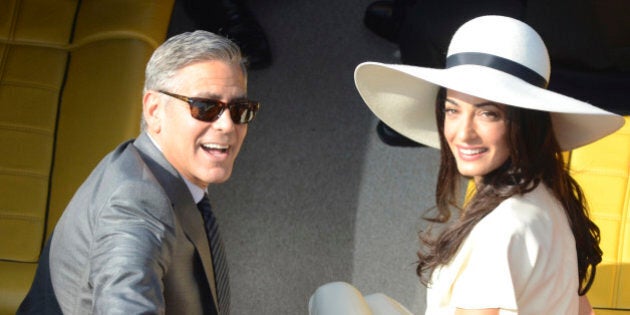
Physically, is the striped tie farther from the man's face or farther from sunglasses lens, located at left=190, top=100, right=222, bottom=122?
sunglasses lens, located at left=190, top=100, right=222, bottom=122

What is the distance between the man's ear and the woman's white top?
0.60m

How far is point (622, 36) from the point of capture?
10.6 ft

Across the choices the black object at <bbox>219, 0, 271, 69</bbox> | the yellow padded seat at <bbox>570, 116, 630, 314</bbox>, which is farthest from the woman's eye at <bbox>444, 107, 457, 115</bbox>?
the black object at <bbox>219, 0, 271, 69</bbox>

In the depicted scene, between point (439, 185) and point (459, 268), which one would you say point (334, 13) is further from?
point (459, 268)

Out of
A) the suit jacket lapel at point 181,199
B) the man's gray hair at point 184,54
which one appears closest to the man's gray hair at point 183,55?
the man's gray hair at point 184,54

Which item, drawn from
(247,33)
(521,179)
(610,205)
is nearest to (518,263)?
(521,179)

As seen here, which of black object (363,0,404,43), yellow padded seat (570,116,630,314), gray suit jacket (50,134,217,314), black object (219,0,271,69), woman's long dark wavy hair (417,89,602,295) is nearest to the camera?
gray suit jacket (50,134,217,314)

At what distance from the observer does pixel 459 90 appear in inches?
73.4

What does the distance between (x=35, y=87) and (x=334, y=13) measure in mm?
1184

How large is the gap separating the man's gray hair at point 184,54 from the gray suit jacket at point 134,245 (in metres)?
0.12

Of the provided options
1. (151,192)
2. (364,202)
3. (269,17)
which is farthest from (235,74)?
(269,17)

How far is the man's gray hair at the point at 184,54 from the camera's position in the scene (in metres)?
1.88

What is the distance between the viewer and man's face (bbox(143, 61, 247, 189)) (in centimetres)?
189

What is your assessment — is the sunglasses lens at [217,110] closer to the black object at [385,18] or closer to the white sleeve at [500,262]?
the white sleeve at [500,262]
